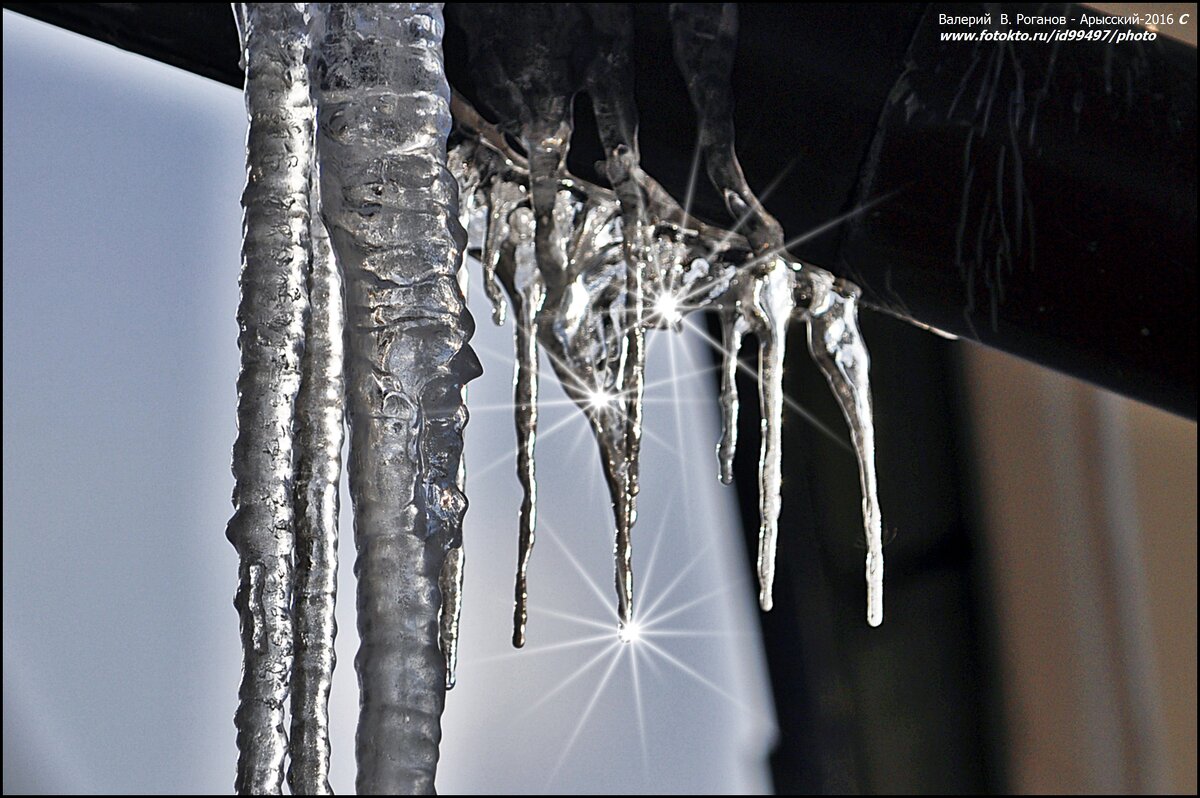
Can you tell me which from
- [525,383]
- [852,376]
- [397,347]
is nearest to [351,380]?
[397,347]

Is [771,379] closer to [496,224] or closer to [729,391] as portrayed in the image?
[729,391]

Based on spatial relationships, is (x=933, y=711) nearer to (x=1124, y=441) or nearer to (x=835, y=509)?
(x=835, y=509)

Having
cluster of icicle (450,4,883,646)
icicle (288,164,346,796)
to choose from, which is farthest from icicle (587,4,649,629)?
icicle (288,164,346,796)

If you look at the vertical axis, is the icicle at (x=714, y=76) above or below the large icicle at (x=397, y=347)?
above

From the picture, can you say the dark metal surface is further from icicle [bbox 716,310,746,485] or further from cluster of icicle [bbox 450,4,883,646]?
icicle [bbox 716,310,746,485]

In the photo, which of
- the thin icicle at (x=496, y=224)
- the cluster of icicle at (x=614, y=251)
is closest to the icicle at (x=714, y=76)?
the cluster of icicle at (x=614, y=251)

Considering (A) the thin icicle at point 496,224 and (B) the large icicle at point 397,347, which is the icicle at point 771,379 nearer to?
(A) the thin icicle at point 496,224
